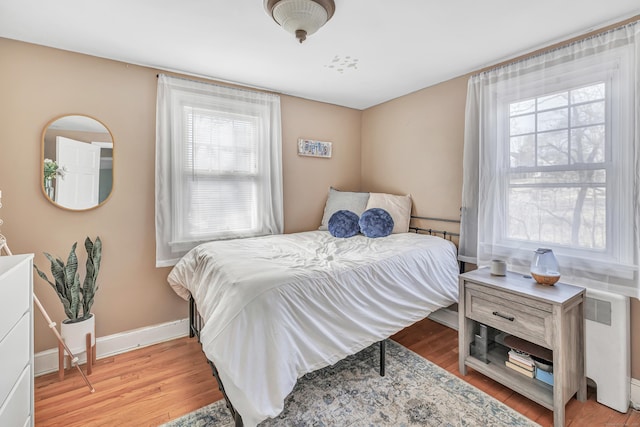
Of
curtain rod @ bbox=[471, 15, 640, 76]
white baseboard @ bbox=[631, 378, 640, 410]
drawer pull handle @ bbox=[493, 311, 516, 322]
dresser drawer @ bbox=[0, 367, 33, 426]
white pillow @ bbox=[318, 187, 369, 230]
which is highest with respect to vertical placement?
curtain rod @ bbox=[471, 15, 640, 76]

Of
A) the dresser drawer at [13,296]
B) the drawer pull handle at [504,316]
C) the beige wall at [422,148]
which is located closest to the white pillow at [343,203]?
the beige wall at [422,148]

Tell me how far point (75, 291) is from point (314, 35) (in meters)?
2.43

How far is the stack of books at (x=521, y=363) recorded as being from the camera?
5.68ft

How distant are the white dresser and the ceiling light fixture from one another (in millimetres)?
1703

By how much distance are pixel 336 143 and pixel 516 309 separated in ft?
8.28

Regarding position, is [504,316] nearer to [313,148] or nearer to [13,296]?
[313,148]

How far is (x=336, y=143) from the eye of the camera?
3514 millimetres

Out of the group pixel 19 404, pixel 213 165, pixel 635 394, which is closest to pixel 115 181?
pixel 213 165

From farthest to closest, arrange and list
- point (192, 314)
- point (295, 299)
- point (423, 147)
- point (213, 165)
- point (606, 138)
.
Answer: point (423, 147)
point (213, 165)
point (192, 314)
point (606, 138)
point (295, 299)

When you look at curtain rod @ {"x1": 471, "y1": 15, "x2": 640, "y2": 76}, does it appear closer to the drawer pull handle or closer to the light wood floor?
the drawer pull handle

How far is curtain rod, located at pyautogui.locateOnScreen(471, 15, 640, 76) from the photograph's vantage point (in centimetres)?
171

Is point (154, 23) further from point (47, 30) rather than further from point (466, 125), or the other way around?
point (466, 125)

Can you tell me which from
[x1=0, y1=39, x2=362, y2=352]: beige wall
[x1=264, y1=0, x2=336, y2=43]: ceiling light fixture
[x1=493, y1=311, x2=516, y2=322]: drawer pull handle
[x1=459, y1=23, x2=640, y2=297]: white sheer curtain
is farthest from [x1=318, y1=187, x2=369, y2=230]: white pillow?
[x1=264, y1=0, x2=336, y2=43]: ceiling light fixture

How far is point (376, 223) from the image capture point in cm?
272
